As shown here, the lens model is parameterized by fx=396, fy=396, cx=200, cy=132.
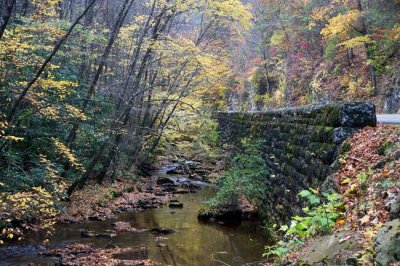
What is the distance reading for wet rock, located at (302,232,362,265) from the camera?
3404 millimetres

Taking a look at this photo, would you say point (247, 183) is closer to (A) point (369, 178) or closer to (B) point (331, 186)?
(B) point (331, 186)

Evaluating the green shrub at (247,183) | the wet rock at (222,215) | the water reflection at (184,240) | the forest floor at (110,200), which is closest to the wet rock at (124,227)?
the water reflection at (184,240)

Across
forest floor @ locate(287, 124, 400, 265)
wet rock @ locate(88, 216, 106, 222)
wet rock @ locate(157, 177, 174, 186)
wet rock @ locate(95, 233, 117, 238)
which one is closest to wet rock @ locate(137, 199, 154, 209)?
wet rock @ locate(88, 216, 106, 222)

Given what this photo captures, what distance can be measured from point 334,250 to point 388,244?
632 mm

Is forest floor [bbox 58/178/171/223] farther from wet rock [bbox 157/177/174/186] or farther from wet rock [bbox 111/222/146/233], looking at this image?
wet rock [bbox 111/222/146/233]

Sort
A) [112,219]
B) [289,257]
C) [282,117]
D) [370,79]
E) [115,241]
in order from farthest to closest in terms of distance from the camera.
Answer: [370,79] → [112,219] → [282,117] → [115,241] → [289,257]

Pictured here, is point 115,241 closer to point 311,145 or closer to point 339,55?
point 311,145

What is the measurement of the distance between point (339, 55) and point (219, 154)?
9.00 meters

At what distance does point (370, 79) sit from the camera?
1930 centimetres

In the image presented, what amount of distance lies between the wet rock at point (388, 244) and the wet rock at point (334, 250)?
0.83 ft

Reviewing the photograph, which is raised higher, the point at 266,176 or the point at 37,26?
the point at 37,26

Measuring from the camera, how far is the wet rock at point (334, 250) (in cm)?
340

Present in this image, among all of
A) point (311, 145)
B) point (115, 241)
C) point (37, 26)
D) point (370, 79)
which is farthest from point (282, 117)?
point (370, 79)

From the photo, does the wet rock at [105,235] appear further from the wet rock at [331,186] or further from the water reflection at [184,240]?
the wet rock at [331,186]
